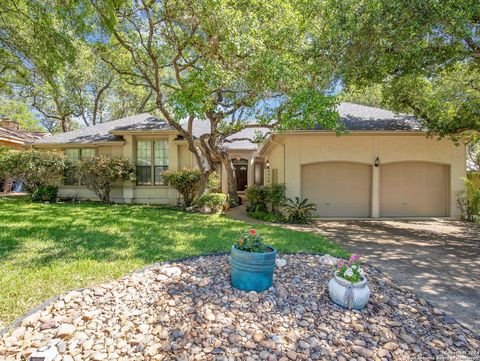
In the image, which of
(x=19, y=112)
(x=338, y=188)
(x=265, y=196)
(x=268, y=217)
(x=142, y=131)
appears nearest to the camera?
(x=268, y=217)

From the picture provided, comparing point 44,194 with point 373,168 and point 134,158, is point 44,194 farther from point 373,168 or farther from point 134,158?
point 373,168

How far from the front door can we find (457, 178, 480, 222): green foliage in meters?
11.7

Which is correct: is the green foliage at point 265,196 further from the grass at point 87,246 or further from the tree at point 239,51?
the grass at point 87,246

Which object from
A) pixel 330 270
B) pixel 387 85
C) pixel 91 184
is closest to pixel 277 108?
pixel 387 85

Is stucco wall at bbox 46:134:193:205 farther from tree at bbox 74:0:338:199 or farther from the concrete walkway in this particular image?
the concrete walkway

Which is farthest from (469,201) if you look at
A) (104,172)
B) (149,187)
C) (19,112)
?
(19,112)

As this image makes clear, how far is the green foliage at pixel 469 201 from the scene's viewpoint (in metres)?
10.6

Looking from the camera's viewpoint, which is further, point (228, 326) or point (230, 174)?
point (230, 174)

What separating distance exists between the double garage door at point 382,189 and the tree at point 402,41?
2435mm

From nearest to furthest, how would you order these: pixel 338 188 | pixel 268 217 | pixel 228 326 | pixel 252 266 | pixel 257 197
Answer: pixel 228 326 → pixel 252 266 → pixel 268 217 → pixel 338 188 → pixel 257 197

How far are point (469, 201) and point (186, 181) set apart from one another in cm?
1180

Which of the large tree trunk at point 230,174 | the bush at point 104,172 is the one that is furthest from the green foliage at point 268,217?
the bush at point 104,172

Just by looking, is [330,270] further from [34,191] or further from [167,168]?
[34,191]

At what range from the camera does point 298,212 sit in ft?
34.1
